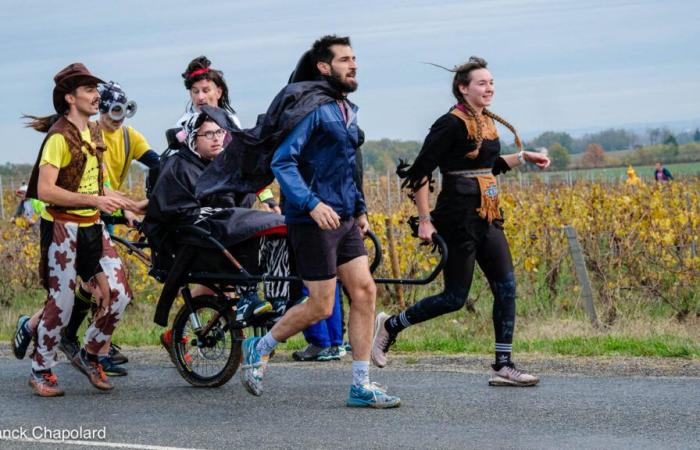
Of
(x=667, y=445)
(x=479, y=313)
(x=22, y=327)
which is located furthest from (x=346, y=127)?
(x=479, y=313)

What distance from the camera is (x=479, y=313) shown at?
1225 centimetres

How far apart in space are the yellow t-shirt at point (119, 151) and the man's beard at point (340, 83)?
2831 millimetres

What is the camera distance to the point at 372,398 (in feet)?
23.3

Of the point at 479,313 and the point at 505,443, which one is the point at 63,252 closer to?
the point at 505,443

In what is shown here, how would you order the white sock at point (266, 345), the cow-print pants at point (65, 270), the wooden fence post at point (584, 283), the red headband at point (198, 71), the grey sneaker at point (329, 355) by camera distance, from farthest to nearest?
the wooden fence post at point (584, 283), the grey sneaker at point (329, 355), the red headband at point (198, 71), the cow-print pants at point (65, 270), the white sock at point (266, 345)

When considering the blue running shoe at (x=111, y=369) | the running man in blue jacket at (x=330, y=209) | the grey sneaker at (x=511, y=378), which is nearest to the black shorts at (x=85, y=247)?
the blue running shoe at (x=111, y=369)

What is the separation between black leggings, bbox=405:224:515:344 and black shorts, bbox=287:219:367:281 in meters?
1.02

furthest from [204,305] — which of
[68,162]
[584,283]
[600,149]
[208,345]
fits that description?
[600,149]

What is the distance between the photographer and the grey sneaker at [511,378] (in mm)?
7746

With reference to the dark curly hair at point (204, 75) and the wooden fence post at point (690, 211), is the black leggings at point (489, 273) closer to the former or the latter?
the dark curly hair at point (204, 75)

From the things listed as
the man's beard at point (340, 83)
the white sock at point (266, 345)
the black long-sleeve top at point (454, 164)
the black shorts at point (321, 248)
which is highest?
the man's beard at point (340, 83)

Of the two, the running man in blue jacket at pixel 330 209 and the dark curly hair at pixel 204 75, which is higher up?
the dark curly hair at pixel 204 75

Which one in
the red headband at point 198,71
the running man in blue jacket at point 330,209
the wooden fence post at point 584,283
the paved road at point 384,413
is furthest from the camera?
the wooden fence post at point 584,283

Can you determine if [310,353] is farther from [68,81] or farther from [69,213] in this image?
[68,81]
